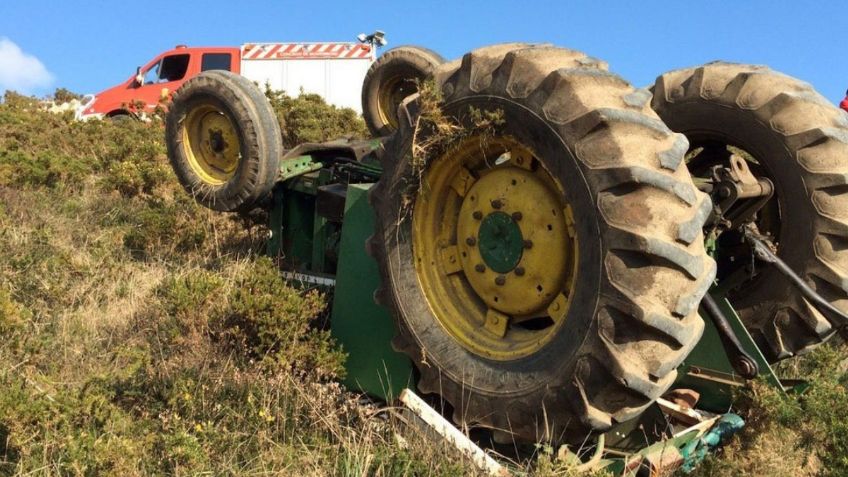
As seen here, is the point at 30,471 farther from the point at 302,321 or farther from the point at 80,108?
the point at 80,108

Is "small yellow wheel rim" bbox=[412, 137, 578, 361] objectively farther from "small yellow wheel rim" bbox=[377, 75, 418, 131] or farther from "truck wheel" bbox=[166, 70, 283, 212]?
"small yellow wheel rim" bbox=[377, 75, 418, 131]

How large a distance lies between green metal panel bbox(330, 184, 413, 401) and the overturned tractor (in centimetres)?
1

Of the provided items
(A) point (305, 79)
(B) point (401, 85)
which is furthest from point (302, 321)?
(A) point (305, 79)

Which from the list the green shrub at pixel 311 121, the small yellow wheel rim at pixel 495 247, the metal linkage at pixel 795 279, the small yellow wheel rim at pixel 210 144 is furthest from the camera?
the green shrub at pixel 311 121

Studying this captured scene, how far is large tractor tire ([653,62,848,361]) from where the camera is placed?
3613mm

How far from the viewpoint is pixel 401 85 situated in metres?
6.79

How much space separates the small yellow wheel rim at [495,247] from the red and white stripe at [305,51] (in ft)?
50.4

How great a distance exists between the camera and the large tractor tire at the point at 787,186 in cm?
361

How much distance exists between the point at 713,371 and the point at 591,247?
1326 millimetres

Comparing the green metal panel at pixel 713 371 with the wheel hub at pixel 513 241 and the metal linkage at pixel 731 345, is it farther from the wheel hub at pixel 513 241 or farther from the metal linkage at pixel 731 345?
the wheel hub at pixel 513 241

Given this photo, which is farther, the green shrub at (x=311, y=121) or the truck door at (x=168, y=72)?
the truck door at (x=168, y=72)

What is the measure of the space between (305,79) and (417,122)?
15554mm

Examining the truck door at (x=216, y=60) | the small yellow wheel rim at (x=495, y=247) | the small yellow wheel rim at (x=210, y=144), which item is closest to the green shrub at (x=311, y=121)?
the small yellow wheel rim at (x=210, y=144)

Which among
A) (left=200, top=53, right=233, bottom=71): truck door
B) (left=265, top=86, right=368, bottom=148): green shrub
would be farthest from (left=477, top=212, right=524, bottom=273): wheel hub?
(left=200, top=53, right=233, bottom=71): truck door
